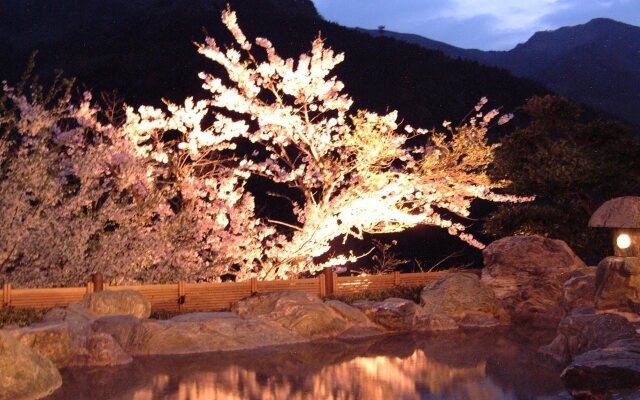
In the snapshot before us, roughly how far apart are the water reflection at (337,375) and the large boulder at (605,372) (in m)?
0.30

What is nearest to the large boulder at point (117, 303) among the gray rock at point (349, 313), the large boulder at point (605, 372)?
the gray rock at point (349, 313)

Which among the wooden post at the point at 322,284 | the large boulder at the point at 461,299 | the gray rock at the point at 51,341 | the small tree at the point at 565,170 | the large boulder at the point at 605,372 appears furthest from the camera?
the small tree at the point at 565,170

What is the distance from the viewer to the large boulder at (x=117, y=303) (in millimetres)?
12953

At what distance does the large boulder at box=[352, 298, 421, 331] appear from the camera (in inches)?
595

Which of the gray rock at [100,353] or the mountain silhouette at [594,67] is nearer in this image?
the gray rock at [100,353]

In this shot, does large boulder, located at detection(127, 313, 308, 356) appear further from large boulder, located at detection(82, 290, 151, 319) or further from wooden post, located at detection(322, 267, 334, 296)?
wooden post, located at detection(322, 267, 334, 296)

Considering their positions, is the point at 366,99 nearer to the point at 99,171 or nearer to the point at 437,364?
the point at 99,171

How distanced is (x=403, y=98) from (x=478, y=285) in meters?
23.7

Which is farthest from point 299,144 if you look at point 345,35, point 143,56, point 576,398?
point 345,35

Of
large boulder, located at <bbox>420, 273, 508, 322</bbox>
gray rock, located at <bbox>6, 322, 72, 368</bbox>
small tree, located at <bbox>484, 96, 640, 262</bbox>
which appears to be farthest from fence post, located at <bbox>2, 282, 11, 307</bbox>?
small tree, located at <bbox>484, 96, 640, 262</bbox>

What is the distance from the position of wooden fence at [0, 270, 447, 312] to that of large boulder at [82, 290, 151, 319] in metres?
0.70

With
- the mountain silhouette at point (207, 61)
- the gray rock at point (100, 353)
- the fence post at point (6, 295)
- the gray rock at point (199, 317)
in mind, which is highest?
the mountain silhouette at point (207, 61)

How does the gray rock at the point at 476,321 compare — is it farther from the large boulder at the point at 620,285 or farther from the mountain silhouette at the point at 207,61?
the mountain silhouette at the point at 207,61

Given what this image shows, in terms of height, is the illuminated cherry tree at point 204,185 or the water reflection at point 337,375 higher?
the illuminated cherry tree at point 204,185
